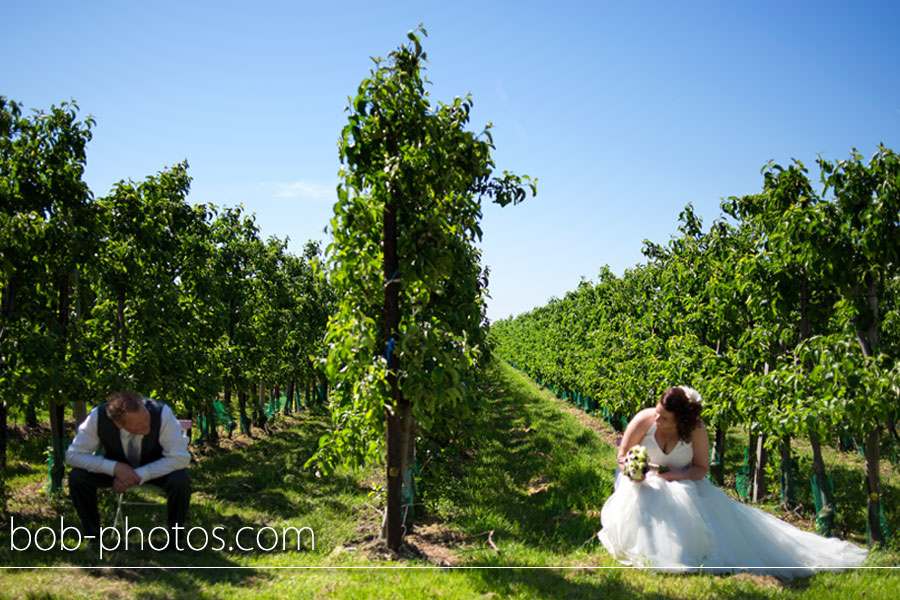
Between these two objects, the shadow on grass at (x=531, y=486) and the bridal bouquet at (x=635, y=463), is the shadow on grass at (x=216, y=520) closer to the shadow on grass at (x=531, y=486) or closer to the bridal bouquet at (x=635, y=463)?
the shadow on grass at (x=531, y=486)

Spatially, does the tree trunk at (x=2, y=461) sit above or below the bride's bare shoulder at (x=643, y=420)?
below

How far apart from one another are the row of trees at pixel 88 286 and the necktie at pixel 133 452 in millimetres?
1889

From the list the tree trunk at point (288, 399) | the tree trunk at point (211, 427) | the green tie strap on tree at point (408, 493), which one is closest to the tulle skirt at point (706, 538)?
the green tie strap on tree at point (408, 493)

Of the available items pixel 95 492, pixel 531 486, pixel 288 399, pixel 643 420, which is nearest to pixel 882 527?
pixel 643 420

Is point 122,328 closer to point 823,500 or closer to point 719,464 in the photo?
point 823,500

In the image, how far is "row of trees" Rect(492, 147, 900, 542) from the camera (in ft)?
17.4

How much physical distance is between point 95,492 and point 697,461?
5772 millimetres

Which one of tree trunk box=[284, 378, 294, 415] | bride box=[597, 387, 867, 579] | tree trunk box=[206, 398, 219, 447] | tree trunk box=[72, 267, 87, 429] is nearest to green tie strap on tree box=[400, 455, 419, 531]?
bride box=[597, 387, 867, 579]

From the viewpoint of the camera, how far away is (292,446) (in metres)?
13.3

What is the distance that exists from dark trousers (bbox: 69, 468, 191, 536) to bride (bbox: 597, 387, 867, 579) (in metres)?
4.19

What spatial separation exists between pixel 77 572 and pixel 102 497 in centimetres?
359

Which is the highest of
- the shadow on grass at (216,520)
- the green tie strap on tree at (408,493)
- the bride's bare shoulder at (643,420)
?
the bride's bare shoulder at (643,420)

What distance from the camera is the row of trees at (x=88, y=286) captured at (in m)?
6.32

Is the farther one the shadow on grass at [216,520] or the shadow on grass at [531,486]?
the shadow on grass at [531,486]
